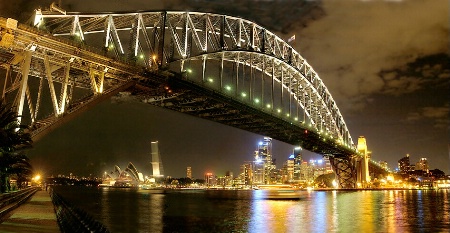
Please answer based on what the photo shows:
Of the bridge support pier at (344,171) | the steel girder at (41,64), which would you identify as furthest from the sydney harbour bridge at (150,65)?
the bridge support pier at (344,171)

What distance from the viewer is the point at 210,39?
5119 centimetres

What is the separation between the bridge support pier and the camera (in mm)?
109700

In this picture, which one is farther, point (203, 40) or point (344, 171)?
point (344, 171)

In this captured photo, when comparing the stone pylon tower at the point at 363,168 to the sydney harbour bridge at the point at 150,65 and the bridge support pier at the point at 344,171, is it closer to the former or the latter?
the bridge support pier at the point at 344,171

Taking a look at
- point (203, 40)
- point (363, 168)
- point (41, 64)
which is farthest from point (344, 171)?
point (41, 64)

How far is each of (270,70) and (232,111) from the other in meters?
22.7

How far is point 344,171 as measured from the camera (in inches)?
4478

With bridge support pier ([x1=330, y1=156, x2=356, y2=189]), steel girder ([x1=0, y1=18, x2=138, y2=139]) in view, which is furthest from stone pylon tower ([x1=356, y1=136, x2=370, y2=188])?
steel girder ([x1=0, y1=18, x2=138, y2=139])

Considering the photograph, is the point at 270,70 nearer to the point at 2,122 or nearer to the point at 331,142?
the point at 331,142

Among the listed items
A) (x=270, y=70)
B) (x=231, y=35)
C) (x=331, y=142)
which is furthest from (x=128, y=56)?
(x=331, y=142)

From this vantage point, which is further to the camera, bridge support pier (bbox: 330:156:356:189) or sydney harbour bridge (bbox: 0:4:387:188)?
bridge support pier (bbox: 330:156:356:189)

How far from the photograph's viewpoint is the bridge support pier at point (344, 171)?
110m

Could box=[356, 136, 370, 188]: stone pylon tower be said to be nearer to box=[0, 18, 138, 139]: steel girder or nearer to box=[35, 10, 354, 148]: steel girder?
box=[35, 10, 354, 148]: steel girder

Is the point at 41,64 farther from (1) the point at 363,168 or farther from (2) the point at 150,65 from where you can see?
(1) the point at 363,168
